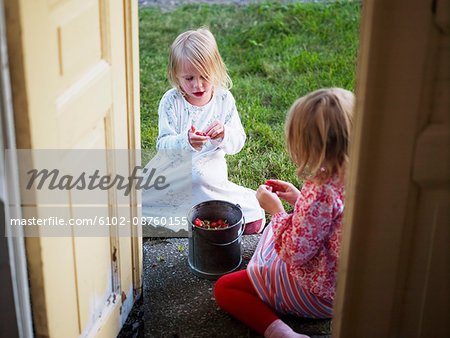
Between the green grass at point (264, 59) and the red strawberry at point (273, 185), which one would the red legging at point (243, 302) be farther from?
the green grass at point (264, 59)

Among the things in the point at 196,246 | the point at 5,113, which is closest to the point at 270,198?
the point at 196,246

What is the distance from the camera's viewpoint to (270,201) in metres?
2.96

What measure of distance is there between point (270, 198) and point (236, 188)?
3.15 feet

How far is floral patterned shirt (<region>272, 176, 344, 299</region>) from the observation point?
257 cm

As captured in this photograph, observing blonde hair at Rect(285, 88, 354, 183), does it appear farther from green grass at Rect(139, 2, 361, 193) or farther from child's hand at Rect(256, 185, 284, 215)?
green grass at Rect(139, 2, 361, 193)

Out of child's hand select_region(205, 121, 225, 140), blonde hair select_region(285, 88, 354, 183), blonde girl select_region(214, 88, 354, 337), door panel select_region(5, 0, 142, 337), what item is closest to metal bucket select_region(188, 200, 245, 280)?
blonde girl select_region(214, 88, 354, 337)

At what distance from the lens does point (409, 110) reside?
6.15 feet

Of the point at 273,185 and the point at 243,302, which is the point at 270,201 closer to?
the point at 273,185

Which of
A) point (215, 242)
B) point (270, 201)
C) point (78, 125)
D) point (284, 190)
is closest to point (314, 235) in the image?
point (270, 201)

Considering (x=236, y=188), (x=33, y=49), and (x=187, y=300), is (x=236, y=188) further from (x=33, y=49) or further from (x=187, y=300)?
(x=33, y=49)

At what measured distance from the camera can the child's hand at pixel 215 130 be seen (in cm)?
367

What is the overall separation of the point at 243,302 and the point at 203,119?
1314mm

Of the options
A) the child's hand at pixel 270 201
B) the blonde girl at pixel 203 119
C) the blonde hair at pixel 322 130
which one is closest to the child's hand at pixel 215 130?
the blonde girl at pixel 203 119

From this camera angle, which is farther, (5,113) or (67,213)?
(67,213)
